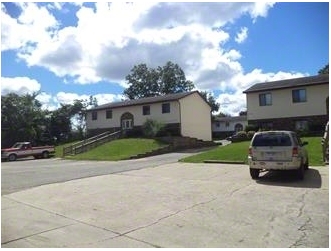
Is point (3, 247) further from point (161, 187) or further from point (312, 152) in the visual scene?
point (312, 152)

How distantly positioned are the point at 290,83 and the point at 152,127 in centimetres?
1467

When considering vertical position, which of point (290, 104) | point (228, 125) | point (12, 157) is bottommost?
point (12, 157)

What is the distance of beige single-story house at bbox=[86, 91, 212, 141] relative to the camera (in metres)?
44.3

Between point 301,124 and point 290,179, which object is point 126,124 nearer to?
point 301,124

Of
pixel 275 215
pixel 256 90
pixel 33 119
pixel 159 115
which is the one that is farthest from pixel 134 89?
pixel 275 215

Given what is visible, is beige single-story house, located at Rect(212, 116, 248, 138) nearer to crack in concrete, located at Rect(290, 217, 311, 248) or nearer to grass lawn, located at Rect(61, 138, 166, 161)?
grass lawn, located at Rect(61, 138, 166, 161)

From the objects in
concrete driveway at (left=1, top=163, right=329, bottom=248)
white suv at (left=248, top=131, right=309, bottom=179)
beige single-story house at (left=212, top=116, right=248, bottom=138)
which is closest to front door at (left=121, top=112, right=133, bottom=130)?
beige single-story house at (left=212, top=116, right=248, bottom=138)

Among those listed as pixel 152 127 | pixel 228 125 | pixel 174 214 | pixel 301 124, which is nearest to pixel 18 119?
pixel 152 127

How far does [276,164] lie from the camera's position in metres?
14.2

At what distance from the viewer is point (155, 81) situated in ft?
281

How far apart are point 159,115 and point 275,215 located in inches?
1471

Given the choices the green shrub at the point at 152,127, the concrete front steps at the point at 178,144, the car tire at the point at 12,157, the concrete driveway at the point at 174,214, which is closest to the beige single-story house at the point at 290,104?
the concrete front steps at the point at 178,144

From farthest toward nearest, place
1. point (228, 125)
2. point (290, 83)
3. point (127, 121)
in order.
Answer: point (228, 125) → point (127, 121) → point (290, 83)

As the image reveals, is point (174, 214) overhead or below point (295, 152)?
below
